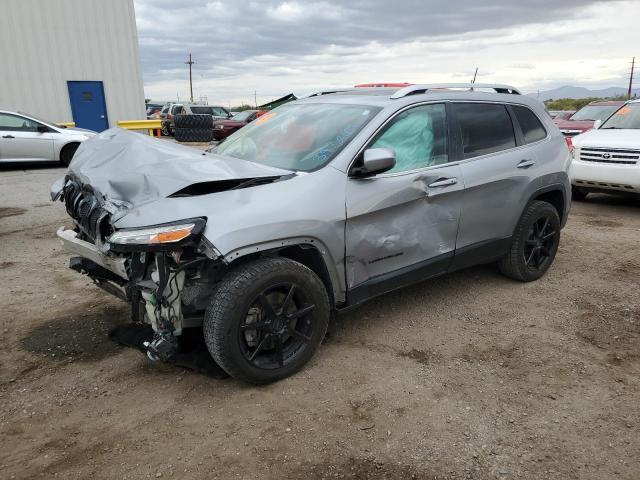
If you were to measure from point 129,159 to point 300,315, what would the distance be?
1.53 meters

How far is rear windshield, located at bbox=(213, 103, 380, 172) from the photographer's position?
133 inches

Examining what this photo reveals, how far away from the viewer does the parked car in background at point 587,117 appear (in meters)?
11.9

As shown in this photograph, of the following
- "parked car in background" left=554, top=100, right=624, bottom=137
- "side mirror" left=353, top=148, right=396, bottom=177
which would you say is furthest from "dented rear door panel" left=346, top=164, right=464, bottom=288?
"parked car in background" left=554, top=100, right=624, bottom=137

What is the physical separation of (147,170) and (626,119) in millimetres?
8313

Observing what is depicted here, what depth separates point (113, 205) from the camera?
291cm

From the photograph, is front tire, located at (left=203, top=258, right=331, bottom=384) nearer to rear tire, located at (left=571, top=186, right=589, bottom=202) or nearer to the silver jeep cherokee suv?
the silver jeep cherokee suv

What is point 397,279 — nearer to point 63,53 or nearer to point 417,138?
point 417,138

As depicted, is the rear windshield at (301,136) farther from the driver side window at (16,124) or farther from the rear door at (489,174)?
the driver side window at (16,124)

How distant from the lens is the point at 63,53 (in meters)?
16.8

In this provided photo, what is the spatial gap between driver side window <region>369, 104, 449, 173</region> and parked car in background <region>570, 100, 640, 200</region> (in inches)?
196

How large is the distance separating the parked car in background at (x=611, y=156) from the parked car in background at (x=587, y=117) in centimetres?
343

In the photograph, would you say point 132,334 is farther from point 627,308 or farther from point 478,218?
point 627,308

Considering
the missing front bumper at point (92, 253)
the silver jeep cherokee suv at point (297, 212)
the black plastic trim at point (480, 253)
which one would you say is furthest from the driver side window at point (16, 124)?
the black plastic trim at point (480, 253)

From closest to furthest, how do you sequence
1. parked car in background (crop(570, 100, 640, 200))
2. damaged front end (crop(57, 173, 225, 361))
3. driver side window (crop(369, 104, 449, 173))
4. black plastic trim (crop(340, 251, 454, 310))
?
damaged front end (crop(57, 173, 225, 361)) → black plastic trim (crop(340, 251, 454, 310)) → driver side window (crop(369, 104, 449, 173)) → parked car in background (crop(570, 100, 640, 200))
